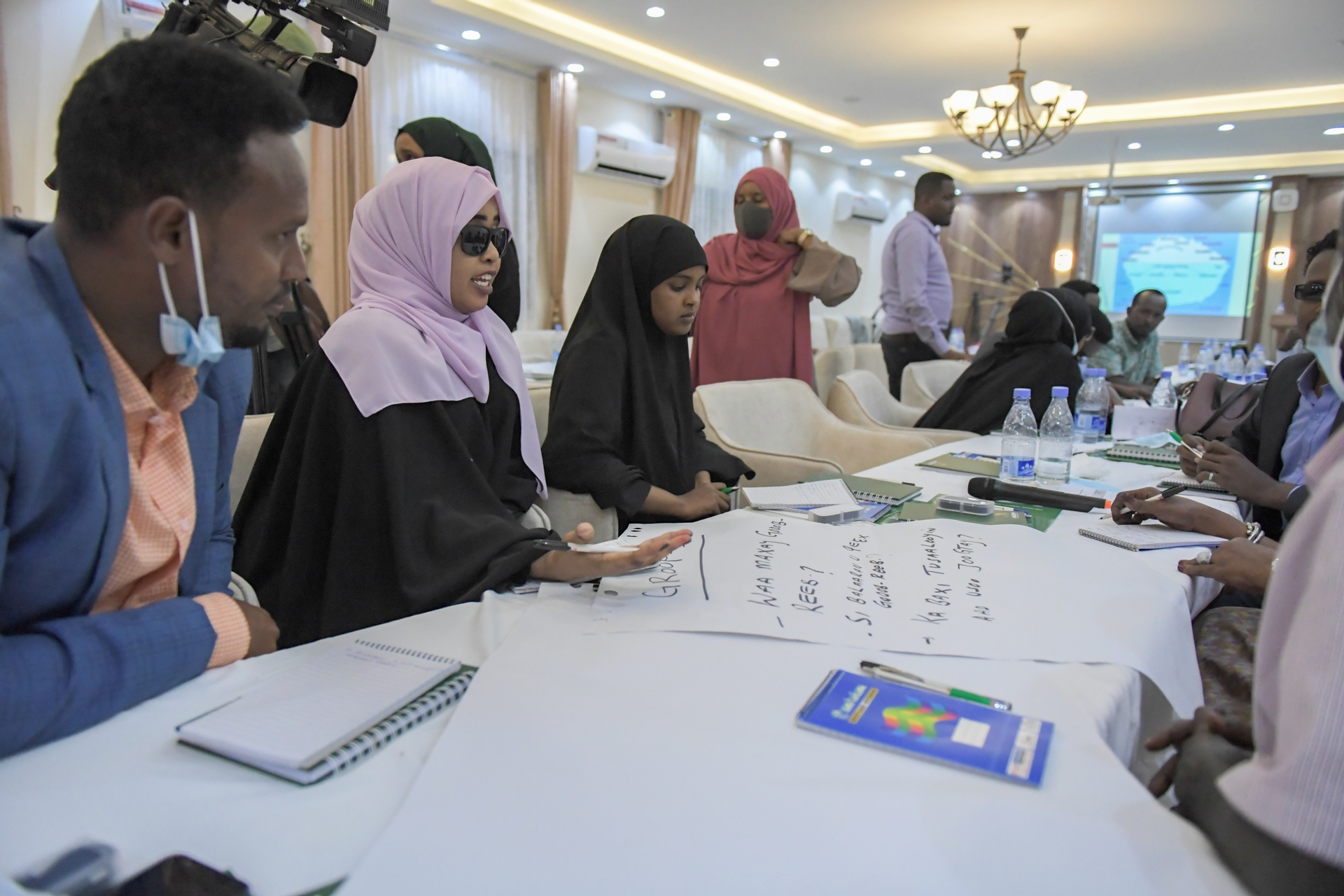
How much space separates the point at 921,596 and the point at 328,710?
2.44 ft

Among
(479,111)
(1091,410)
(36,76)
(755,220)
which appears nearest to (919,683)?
(1091,410)

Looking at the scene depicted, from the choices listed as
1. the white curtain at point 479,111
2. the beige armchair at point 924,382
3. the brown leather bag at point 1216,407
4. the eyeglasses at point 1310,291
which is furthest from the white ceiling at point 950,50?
the eyeglasses at point 1310,291

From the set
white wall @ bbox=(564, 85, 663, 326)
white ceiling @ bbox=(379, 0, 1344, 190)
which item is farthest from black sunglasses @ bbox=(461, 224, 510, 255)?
white wall @ bbox=(564, 85, 663, 326)

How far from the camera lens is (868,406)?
3.43 m

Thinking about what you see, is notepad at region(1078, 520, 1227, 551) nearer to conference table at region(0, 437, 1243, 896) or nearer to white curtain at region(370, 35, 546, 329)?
conference table at region(0, 437, 1243, 896)

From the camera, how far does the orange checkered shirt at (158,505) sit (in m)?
0.92

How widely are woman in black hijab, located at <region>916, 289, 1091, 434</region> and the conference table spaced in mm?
2311

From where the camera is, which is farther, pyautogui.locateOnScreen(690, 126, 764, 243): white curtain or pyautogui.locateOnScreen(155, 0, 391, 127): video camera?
pyautogui.locateOnScreen(690, 126, 764, 243): white curtain

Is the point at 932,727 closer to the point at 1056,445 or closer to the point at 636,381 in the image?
the point at 636,381

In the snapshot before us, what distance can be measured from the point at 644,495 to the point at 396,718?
1.17m

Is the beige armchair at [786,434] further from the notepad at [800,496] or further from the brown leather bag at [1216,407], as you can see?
the brown leather bag at [1216,407]

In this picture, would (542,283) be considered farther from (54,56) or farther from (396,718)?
(396,718)

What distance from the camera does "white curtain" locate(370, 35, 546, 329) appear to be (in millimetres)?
5859

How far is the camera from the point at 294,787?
71cm
